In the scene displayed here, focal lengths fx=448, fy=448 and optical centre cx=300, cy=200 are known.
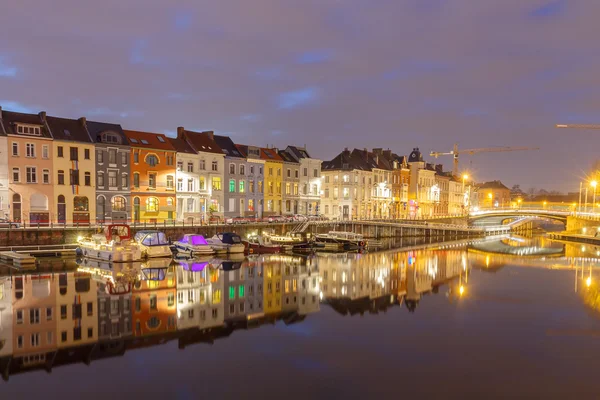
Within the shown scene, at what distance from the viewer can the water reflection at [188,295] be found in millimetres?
16328

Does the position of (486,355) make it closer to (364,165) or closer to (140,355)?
(140,355)

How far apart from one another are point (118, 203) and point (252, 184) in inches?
757

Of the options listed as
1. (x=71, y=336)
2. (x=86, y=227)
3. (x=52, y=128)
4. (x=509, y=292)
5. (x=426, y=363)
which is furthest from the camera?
(x=52, y=128)

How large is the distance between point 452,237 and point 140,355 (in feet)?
212

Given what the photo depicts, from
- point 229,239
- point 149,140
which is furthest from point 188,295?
point 149,140

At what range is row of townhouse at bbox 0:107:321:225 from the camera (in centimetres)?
4316

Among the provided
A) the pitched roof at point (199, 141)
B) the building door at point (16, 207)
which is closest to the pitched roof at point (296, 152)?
the pitched roof at point (199, 141)

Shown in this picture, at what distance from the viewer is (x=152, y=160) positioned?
51.4 metres

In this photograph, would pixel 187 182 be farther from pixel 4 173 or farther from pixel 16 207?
pixel 4 173

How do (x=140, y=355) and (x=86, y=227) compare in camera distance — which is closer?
(x=140, y=355)

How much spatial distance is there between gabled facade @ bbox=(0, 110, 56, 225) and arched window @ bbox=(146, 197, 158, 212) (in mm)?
Answer: 9636

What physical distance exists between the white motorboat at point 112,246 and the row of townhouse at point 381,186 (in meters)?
40.2

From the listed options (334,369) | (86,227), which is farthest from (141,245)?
(334,369)

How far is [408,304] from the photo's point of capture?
23.3 meters
